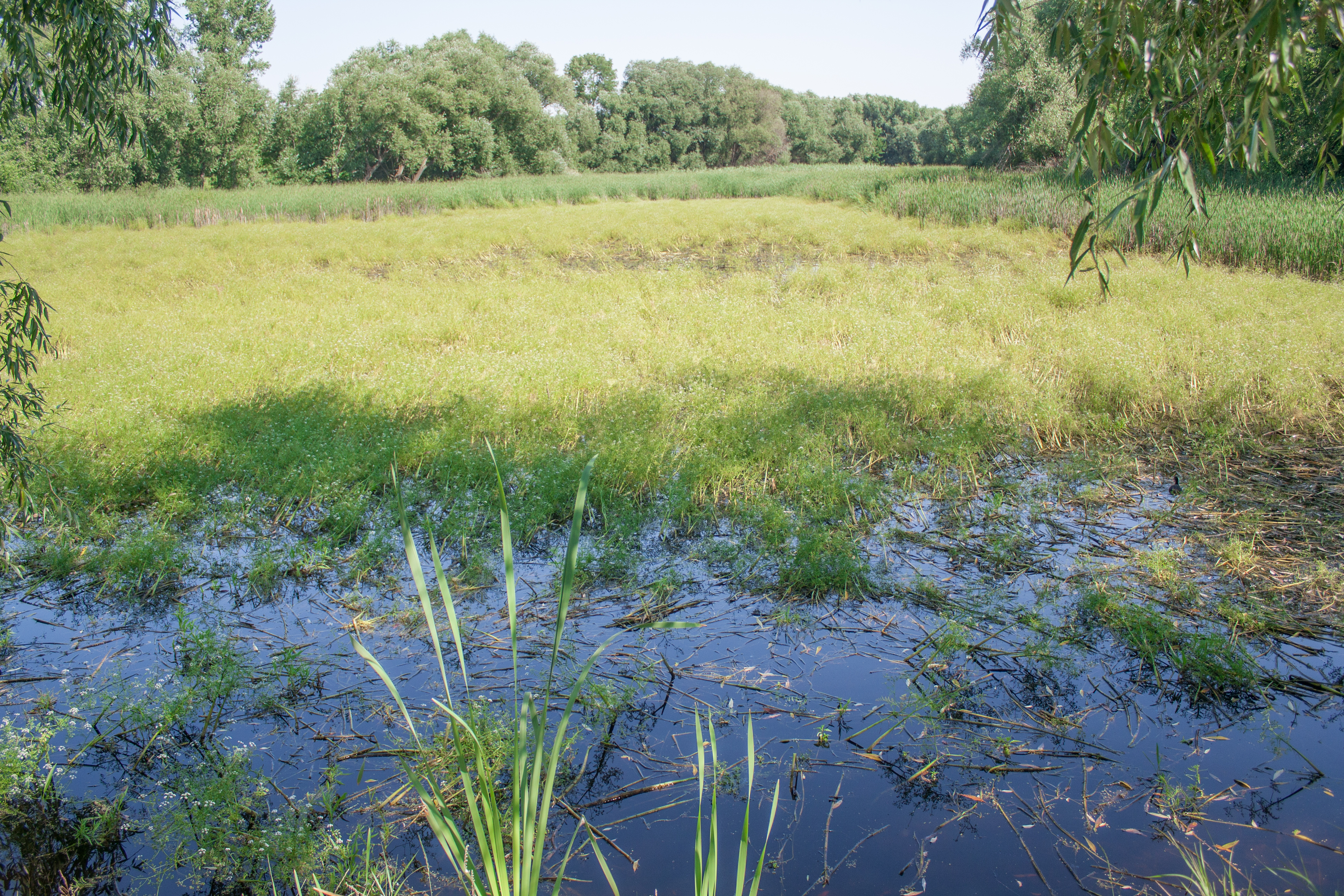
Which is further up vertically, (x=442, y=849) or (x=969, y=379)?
(x=969, y=379)

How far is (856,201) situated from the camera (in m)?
21.9

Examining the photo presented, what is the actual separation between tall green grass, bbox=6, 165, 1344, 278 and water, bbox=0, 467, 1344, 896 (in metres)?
6.97

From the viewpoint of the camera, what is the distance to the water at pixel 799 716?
268 cm

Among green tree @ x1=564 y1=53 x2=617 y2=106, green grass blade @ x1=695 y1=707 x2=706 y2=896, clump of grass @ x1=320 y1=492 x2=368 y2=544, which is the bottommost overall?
clump of grass @ x1=320 y1=492 x2=368 y2=544

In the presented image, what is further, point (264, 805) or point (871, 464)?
point (871, 464)

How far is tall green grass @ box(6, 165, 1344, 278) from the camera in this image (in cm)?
A: 1238

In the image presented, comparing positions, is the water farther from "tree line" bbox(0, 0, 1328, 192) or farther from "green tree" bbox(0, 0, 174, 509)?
"tree line" bbox(0, 0, 1328, 192)

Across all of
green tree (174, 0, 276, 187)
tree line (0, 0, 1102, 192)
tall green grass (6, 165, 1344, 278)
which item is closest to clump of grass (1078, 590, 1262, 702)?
tall green grass (6, 165, 1344, 278)

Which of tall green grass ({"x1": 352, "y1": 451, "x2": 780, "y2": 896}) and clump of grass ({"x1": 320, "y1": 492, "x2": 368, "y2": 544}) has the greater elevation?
tall green grass ({"x1": 352, "y1": 451, "x2": 780, "y2": 896})

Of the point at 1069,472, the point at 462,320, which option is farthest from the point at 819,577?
the point at 462,320

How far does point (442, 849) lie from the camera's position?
271 centimetres

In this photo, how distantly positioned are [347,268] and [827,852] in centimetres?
1451

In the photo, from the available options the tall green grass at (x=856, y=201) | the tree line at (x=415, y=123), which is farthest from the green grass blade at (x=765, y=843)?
the tree line at (x=415, y=123)

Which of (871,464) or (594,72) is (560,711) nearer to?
(871,464)
